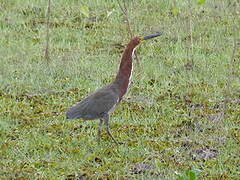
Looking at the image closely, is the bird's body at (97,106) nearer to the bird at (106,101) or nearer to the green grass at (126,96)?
the bird at (106,101)

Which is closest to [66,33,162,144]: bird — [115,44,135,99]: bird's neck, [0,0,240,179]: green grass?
[115,44,135,99]: bird's neck

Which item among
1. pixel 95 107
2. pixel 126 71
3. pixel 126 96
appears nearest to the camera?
pixel 95 107

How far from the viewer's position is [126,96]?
380 inches

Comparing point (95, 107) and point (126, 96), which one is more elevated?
point (95, 107)

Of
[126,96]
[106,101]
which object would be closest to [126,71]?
[106,101]

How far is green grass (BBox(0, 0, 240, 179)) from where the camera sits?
7328 millimetres

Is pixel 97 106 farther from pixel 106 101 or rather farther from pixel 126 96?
pixel 126 96

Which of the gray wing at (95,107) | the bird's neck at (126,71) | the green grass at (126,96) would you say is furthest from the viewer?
the bird's neck at (126,71)

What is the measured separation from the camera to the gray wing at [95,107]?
759 cm

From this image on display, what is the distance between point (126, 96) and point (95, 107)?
6.71 feet

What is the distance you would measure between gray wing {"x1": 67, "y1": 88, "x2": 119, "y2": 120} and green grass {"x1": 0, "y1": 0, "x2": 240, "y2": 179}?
37 centimetres

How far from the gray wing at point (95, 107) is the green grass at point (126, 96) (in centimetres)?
37

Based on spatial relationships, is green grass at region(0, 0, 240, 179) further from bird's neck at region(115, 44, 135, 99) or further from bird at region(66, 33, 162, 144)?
bird's neck at region(115, 44, 135, 99)

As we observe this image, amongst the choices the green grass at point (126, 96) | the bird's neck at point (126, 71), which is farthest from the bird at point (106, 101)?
the green grass at point (126, 96)
